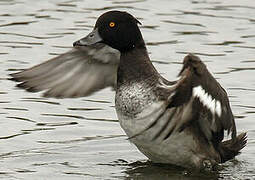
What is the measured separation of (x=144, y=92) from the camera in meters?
8.61

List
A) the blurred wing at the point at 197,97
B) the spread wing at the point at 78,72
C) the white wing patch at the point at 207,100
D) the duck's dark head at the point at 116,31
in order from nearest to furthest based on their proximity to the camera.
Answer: the blurred wing at the point at 197,97 → the white wing patch at the point at 207,100 → the duck's dark head at the point at 116,31 → the spread wing at the point at 78,72

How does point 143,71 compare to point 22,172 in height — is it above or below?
above

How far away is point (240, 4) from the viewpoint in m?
14.7

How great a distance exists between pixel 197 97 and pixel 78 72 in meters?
2.11

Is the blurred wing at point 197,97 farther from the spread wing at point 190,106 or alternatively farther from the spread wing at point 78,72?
the spread wing at point 78,72

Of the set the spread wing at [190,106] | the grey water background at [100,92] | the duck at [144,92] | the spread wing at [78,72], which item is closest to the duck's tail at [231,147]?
the duck at [144,92]

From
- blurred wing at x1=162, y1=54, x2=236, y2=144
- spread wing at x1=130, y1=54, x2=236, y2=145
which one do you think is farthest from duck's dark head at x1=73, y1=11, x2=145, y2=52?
blurred wing at x1=162, y1=54, x2=236, y2=144

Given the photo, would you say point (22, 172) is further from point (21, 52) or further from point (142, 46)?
point (21, 52)

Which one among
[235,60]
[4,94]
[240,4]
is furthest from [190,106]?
[240,4]

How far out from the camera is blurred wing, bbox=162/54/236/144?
757cm

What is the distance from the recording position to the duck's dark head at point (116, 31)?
898 centimetres

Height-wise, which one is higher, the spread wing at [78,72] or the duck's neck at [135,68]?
the duck's neck at [135,68]

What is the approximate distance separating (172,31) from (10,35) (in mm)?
2222

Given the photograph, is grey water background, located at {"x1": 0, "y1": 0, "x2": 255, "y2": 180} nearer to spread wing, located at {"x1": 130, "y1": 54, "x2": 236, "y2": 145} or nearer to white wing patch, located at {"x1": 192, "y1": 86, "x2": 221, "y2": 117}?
spread wing, located at {"x1": 130, "y1": 54, "x2": 236, "y2": 145}
